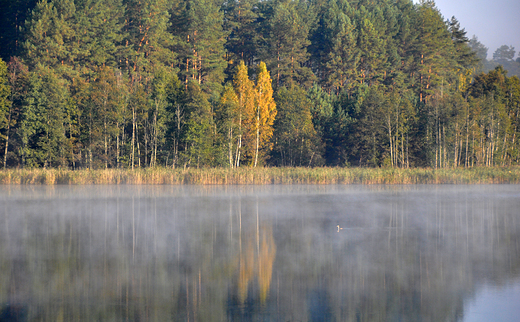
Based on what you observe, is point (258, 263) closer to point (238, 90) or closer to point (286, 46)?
point (238, 90)

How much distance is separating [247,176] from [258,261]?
20.4 meters

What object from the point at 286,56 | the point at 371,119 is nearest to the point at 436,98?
the point at 371,119

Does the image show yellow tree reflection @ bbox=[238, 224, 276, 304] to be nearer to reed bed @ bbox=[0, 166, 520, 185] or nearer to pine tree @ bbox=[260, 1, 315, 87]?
reed bed @ bbox=[0, 166, 520, 185]

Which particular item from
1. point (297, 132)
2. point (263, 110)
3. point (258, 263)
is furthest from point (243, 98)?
point (258, 263)

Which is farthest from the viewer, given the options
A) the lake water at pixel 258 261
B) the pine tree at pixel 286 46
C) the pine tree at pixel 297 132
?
the pine tree at pixel 286 46

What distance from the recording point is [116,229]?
1458 centimetres

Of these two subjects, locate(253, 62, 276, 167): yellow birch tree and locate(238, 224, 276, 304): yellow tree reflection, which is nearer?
locate(238, 224, 276, 304): yellow tree reflection

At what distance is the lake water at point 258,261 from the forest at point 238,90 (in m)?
17.2

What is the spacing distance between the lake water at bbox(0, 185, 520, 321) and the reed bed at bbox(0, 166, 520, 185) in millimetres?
8632

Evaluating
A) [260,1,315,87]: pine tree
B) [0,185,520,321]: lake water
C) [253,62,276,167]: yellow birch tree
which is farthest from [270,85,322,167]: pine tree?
[0,185,520,321]: lake water

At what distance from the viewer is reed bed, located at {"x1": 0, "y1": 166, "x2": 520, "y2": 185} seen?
95.7ft

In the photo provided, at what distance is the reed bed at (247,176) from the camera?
2917 centimetres

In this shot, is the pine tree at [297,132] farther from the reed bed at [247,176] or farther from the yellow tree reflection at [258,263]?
the yellow tree reflection at [258,263]

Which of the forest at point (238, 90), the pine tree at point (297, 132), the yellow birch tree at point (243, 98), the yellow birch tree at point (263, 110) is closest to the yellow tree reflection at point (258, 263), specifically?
the forest at point (238, 90)
